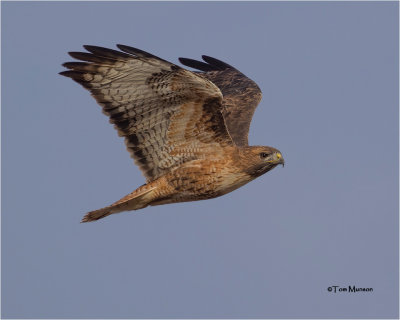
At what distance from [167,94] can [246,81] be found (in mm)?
3542

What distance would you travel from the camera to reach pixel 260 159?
11.1 metres

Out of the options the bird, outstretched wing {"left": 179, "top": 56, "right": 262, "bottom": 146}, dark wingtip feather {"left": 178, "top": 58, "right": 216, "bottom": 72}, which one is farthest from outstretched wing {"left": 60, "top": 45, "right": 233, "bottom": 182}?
dark wingtip feather {"left": 178, "top": 58, "right": 216, "bottom": 72}

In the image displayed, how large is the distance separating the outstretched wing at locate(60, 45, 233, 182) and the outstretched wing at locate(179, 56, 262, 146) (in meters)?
0.99

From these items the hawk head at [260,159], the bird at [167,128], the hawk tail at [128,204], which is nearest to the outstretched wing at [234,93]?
the bird at [167,128]

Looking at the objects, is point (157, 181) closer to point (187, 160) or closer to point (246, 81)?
point (187, 160)

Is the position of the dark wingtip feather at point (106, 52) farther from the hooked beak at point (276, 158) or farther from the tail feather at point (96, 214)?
the hooked beak at point (276, 158)

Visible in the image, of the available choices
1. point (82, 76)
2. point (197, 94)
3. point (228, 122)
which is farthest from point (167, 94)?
point (228, 122)

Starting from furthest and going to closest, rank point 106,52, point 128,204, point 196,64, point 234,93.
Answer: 1. point 196,64
2. point 234,93
3. point 128,204
4. point 106,52

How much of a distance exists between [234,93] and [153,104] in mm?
2919

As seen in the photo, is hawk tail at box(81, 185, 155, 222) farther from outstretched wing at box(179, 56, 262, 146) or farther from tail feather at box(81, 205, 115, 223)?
outstretched wing at box(179, 56, 262, 146)

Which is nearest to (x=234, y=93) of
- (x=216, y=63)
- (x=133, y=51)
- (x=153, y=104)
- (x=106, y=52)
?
(x=216, y=63)

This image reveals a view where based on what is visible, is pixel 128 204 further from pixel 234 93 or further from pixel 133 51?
pixel 234 93

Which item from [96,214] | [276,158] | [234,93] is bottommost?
[96,214]

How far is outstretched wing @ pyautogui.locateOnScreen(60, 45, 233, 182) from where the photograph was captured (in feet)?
34.1
